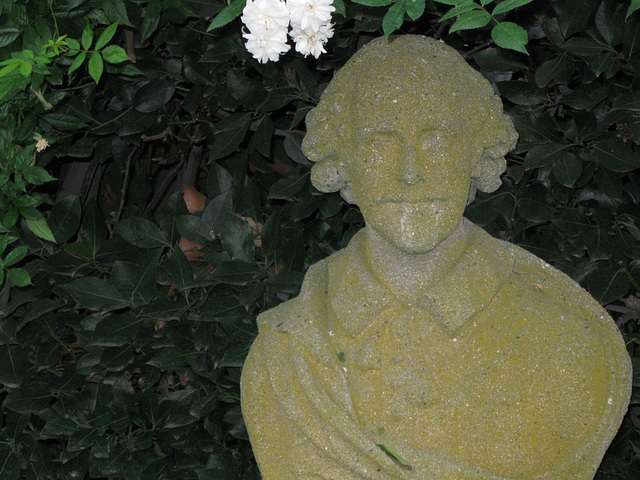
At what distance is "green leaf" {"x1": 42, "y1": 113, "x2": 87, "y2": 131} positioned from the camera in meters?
1.93

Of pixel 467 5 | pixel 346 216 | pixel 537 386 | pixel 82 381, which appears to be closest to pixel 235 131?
pixel 346 216

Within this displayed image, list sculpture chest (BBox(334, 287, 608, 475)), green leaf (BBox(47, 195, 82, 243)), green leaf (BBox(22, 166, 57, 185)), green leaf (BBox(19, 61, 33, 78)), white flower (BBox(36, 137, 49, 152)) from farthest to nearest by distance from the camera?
green leaf (BBox(47, 195, 82, 243)) < white flower (BBox(36, 137, 49, 152)) < green leaf (BBox(22, 166, 57, 185)) < green leaf (BBox(19, 61, 33, 78)) < sculpture chest (BBox(334, 287, 608, 475))

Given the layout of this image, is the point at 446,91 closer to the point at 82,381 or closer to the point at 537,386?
the point at 537,386

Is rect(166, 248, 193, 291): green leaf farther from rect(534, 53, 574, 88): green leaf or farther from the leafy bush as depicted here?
rect(534, 53, 574, 88): green leaf

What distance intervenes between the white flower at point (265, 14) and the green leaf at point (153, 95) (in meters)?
0.79

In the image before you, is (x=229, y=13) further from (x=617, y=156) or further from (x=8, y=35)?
(x=617, y=156)

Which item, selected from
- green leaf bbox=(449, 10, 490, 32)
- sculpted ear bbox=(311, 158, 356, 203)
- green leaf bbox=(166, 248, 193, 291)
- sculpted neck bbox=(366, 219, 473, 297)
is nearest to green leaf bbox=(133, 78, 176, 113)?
green leaf bbox=(166, 248, 193, 291)

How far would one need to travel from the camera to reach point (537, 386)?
1.23m

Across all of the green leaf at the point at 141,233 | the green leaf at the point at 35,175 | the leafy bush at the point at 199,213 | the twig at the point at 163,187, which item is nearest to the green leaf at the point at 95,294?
the leafy bush at the point at 199,213

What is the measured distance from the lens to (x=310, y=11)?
1211 mm

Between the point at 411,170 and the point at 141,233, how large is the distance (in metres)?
1.02

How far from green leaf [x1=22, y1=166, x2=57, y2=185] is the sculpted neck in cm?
91

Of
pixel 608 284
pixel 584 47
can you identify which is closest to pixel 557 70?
pixel 584 47

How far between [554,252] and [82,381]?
1254mm
